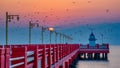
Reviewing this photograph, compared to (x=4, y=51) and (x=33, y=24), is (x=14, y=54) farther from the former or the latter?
(x=33, y=24)

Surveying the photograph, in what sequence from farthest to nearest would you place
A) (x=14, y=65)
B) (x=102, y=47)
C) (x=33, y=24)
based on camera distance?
1. (x=102, y=47)
2. (x=33, y=24)
3. (x=14, y=65)

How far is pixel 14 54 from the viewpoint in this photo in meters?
10.7

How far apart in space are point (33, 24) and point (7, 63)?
36952 millimetres

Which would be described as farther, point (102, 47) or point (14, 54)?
point (102, 47)

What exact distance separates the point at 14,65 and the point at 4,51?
1.46m

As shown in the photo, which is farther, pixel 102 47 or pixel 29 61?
pixel 102 47

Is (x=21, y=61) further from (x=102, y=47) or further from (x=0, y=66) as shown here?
(x=102, y=47)

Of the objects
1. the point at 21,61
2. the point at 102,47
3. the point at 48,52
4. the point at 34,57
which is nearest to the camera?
the point at 21,61

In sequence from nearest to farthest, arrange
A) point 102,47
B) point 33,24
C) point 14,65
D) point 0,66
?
point 0,66
point 14,65
point 33,24
point 102,47

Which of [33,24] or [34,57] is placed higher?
[33,24]

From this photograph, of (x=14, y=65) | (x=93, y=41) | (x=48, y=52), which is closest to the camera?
(x=14, y=65)

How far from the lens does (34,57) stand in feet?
48.3

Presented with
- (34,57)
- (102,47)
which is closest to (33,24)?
(34,57)

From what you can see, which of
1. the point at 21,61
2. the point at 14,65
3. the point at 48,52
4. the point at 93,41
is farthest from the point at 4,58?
the point at 93,41
